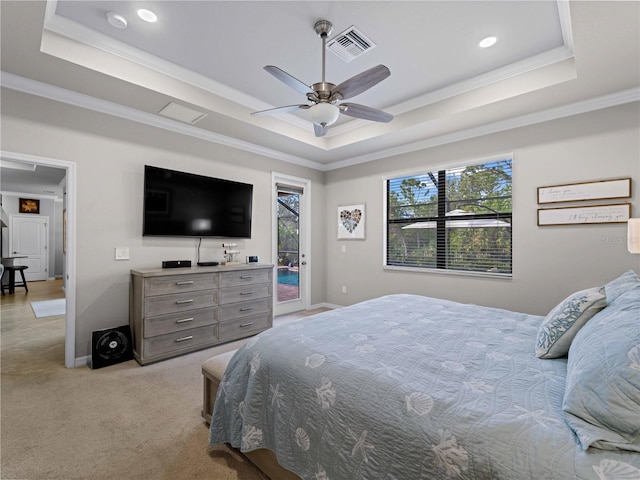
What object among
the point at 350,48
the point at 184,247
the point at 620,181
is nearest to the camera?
the point at 350,48

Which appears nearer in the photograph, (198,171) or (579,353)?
(579,353)

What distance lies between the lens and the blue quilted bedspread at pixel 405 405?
2.80 ft

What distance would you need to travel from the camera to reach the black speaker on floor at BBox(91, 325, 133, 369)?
289 cm

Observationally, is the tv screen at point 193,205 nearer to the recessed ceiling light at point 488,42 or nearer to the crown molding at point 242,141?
the crown molding at point 242,141

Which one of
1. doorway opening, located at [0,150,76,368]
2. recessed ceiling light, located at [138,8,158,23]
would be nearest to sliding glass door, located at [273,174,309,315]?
doorway opening, located at [0,150,76,368]

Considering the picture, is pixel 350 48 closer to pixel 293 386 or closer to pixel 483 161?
pixel 483 161

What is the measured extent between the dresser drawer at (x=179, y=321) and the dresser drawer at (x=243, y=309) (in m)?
0.10

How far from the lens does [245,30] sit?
2.42m

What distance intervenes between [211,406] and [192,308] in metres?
1.44

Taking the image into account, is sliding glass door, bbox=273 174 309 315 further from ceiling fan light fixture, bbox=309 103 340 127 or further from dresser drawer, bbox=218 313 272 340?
ceiling fan light fixture, bbox=309 103 340 127

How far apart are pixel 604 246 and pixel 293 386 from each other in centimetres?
334

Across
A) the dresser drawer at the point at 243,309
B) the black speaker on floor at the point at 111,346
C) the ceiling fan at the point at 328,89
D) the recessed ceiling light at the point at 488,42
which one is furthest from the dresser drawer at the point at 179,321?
the recessed ceiling light at the point at 488,42

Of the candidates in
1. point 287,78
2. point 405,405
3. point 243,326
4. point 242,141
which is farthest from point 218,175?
point 405,405

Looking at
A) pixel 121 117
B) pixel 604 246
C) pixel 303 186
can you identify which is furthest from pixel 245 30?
pixel 604 246
